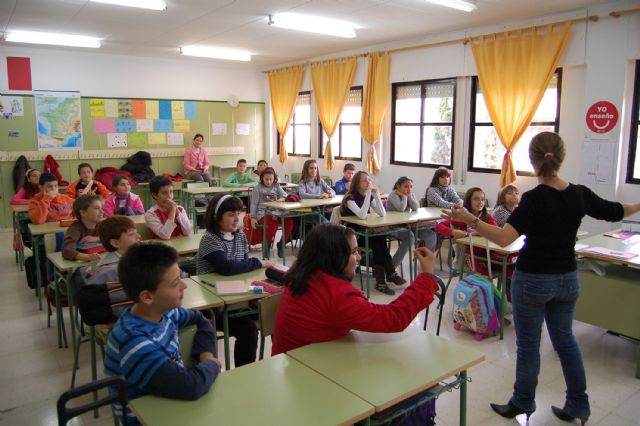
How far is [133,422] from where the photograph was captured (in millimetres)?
1594

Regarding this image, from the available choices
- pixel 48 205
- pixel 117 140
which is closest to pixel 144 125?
pixel 117 140

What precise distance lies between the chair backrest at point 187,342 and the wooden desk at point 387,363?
385mm

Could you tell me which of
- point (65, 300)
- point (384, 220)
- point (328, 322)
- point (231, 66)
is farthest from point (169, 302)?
point (231, 66)

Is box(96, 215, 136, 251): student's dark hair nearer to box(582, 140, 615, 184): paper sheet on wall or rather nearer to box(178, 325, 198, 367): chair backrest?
→ box(178, 325, 198, 367): chair backrest

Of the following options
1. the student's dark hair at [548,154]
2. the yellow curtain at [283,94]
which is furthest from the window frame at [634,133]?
the yellow curtain at [283,94]

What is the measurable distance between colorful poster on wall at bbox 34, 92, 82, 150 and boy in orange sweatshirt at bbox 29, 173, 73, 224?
4393 mm

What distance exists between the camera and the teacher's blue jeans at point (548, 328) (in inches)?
92.2

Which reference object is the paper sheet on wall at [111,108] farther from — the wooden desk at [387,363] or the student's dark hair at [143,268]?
the wooden desk at [387,363]

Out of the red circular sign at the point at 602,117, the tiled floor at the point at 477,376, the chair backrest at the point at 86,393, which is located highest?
the red circular sign at the point at 602,117

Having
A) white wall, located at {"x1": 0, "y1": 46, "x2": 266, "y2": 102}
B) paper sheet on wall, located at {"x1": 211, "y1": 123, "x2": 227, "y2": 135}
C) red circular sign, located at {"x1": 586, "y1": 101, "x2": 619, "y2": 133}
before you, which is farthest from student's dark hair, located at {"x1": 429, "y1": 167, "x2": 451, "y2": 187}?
white wall, located at {"x1": 0, "y1": 46, "x2": 266, "y2": 102}

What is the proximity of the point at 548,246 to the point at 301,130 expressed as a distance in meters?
8.74

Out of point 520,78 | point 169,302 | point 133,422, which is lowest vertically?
point 133,422

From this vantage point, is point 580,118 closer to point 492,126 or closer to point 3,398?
point 492,126

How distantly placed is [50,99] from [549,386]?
9040 mm
